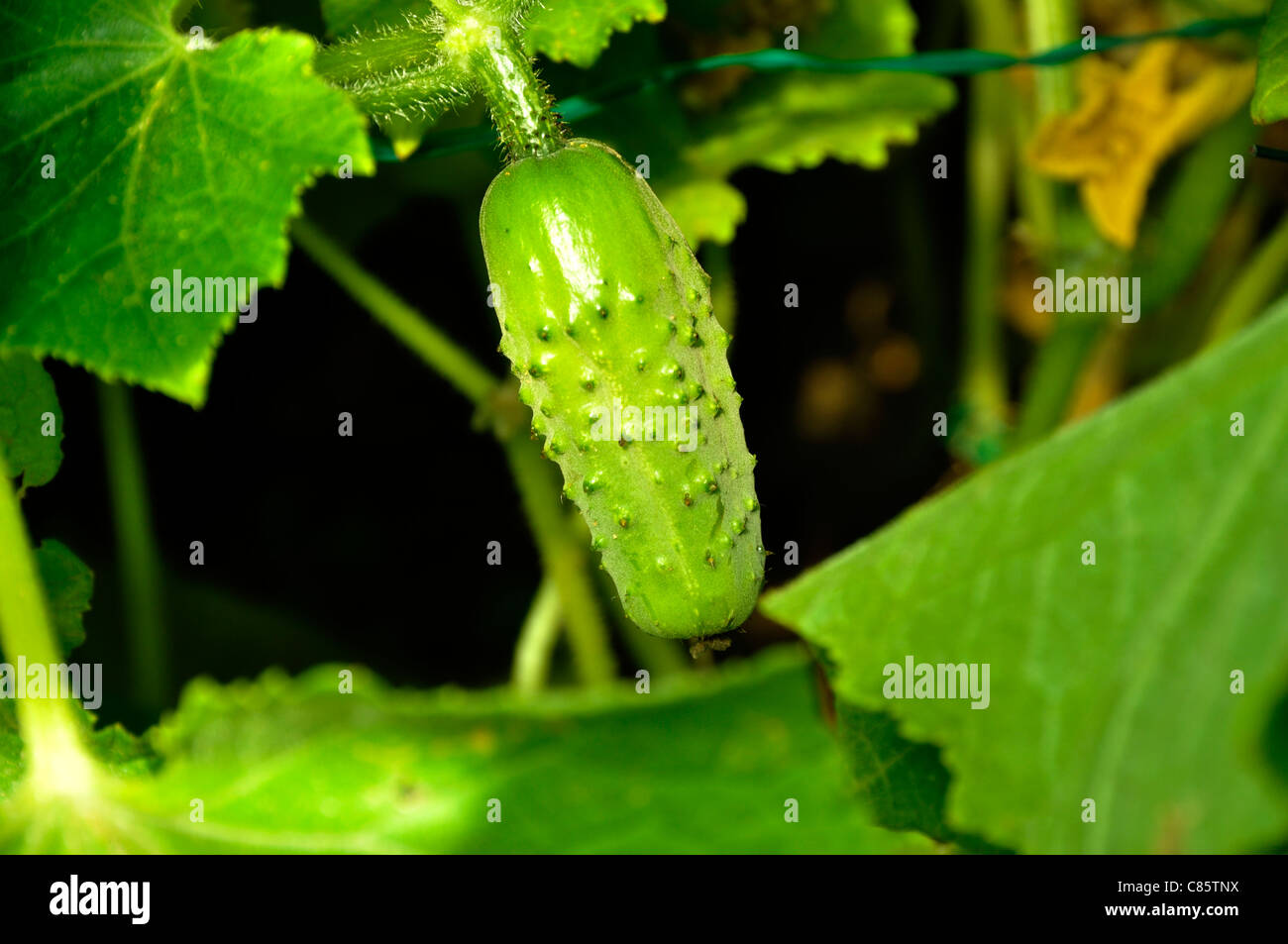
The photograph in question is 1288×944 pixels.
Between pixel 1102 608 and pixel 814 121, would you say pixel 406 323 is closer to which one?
pixel 814 121

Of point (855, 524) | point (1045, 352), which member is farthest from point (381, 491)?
point (1045, 352)

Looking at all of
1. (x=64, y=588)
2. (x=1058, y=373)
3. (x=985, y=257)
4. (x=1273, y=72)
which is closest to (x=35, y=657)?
(x=64, y=588)

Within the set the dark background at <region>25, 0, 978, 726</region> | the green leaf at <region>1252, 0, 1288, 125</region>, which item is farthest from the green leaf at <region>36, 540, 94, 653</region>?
the green leaf at <region>1252, 0, 1288, 125</region>

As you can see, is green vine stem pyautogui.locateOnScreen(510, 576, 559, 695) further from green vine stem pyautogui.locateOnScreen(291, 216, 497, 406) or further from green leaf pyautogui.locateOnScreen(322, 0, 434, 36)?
green leaf pyautogui.locateOnScreen(322, 0, 434, 36)

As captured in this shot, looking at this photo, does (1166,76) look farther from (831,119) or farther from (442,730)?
(442,730)

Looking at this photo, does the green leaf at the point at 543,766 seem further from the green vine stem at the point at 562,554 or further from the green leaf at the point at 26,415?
the green vine stem at the point at 562,554

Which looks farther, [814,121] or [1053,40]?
[1053,40]
